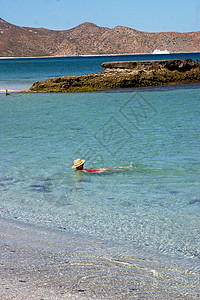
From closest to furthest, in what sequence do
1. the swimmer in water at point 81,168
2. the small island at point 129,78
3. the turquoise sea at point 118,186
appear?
1. the turquoise sea at point 118,186
2. the swimmer in water at point 81,168
3. the small island at point 129,78

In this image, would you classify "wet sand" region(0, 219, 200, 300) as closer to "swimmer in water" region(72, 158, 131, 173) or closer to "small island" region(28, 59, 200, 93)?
"swimmer in water" region(72, 158, 131, 173)

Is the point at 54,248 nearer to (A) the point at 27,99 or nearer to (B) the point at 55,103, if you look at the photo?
(B) the point at 55,103

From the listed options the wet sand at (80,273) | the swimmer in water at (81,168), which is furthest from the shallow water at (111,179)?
the wet sand at (80,273)

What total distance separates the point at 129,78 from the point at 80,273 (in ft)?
111

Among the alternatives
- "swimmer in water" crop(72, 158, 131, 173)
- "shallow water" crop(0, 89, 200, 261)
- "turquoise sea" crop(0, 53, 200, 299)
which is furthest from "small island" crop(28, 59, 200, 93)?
"swimmer in water" crop(72, 158, 131, 173)

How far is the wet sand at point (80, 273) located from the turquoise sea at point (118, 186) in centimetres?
5

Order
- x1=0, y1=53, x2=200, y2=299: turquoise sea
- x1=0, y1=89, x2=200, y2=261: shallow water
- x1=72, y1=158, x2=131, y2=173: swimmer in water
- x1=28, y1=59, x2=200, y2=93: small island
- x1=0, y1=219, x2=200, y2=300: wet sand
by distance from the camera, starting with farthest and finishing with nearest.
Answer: x1=28, y1=59, x2=200, y2=93: small island < x1=72, y1=158, x2=131, y2=173: swimmer in water < x1=0, y1=89, x2=200, y2=261: shallow water < x1=0, y1=53, x2=200, y2=299: turquoise sea < x1=0, y1=219, x2=200, y2=300: wet sand

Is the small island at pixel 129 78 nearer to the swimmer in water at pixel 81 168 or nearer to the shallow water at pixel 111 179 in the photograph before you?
the shallow water at pixel 111 179

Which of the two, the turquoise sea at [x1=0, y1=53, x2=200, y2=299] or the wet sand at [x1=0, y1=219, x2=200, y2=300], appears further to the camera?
the turquoise sea at [x1=0, y1=53, x2=200, y2=299]

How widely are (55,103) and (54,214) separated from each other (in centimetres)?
2143

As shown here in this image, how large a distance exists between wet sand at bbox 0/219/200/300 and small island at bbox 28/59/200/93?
3081 cm

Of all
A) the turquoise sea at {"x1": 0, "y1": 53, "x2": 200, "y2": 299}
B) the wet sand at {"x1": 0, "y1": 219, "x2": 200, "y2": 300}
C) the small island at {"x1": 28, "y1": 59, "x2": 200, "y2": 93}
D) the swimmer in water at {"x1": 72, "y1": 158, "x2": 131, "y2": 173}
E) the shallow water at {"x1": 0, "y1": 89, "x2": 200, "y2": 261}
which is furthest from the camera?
the small island at {"x1": 28, "y1": 59, "x2": 200, "y2": 93}

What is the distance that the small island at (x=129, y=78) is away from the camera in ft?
122

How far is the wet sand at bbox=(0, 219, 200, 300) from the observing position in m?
4.54
